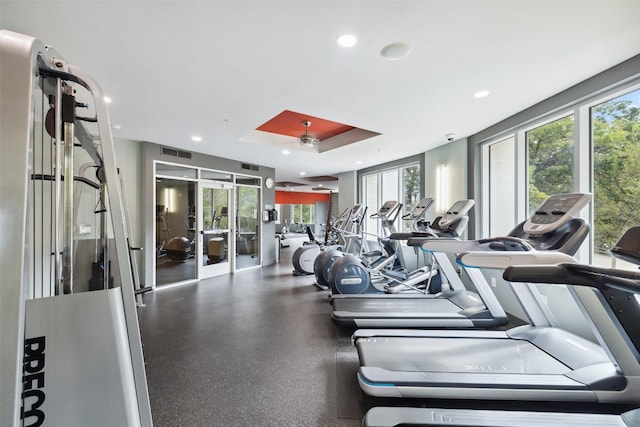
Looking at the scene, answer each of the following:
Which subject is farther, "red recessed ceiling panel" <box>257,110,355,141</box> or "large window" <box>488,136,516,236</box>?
"red recessed ceiling panel" <box>257,110,355,141</box>

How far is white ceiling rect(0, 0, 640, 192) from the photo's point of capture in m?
1.71

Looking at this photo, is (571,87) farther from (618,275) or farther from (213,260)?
(213,260)

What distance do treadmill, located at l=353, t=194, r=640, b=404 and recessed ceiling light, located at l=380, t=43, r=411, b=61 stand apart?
159cm

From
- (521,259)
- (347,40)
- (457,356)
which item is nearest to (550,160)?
(521,259)

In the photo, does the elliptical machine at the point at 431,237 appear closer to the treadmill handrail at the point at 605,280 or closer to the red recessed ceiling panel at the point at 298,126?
the treadmill handrail at the point at 605,280

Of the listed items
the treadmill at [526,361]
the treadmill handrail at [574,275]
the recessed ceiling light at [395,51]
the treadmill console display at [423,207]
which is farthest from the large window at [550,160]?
the treadmill handrail at [574,275]

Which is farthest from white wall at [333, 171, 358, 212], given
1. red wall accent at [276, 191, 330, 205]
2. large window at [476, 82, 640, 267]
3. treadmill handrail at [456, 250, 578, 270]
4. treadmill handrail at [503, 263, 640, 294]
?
treadmill handrail at [503, 263, 640, 294]

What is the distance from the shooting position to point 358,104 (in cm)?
315

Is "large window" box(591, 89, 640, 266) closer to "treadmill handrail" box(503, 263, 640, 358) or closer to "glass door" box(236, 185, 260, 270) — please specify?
"treadmill handrail" box(503, 263, 640, 358)

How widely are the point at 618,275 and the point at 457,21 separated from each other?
167cm

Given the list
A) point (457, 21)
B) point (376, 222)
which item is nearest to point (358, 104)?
point (457, 21)

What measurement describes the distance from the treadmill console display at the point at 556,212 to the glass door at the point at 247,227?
561 cm

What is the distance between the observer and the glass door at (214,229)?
5.63 m

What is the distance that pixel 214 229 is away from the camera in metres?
6.01
